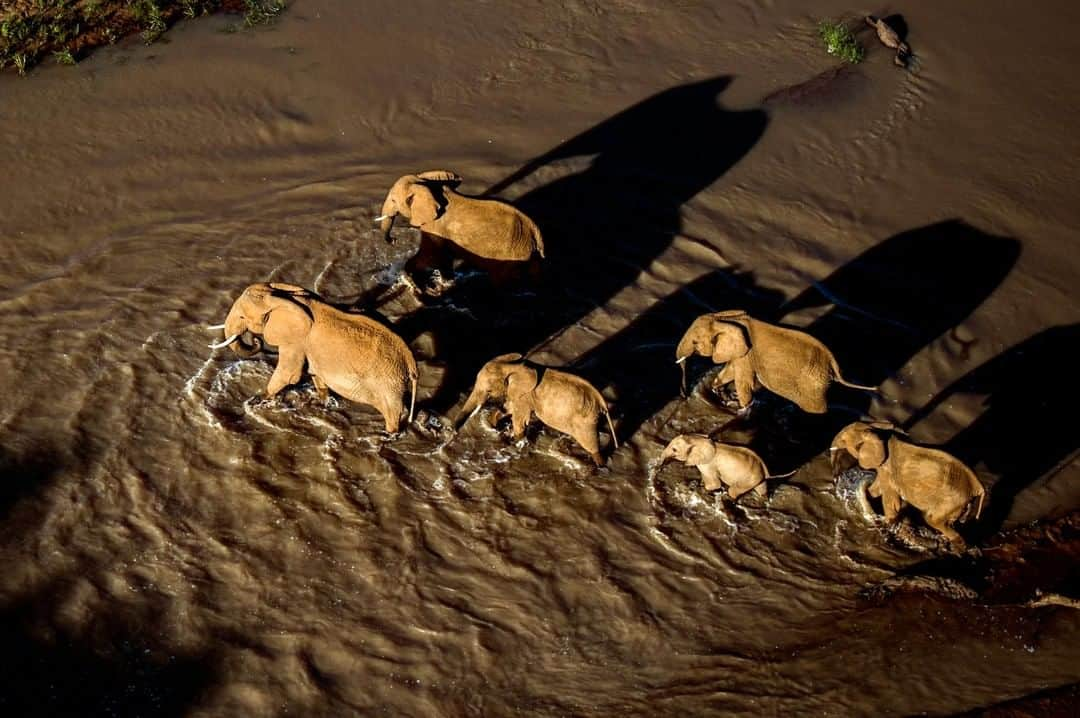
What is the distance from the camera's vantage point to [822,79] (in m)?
16.1

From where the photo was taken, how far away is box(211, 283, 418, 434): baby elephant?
31.2ft

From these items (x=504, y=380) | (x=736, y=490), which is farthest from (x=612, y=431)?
(x=736, y=490)

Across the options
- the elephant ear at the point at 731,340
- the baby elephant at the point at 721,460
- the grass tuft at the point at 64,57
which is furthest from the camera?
the grass tuft at the point at 64,57

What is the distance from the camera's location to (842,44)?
16562mm

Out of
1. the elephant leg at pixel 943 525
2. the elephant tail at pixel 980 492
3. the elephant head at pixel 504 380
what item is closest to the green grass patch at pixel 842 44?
the elephant tail at pixel 980 492

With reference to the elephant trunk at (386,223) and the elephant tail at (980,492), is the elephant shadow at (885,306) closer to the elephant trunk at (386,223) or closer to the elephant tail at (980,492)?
the elephant tail at (980,492)

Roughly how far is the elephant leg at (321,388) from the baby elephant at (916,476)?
545 cm

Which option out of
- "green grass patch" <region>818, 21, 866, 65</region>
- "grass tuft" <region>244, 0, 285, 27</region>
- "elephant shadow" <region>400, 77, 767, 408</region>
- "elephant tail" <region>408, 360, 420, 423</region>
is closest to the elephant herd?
"elephant tail" <region>408, 360, 420, 423</region>

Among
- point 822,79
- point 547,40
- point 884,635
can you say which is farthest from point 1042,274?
point 547,40

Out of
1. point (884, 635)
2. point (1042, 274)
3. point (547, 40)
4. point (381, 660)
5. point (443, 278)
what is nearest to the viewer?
point (381, 660)

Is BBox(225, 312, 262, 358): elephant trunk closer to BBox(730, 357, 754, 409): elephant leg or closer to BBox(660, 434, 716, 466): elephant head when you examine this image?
BBox(660, 434, 716, 466): elephant head

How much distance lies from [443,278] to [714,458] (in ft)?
13.6

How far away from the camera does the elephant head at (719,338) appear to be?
406 inches

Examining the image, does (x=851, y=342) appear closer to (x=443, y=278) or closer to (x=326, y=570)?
(x=443, y=278)
